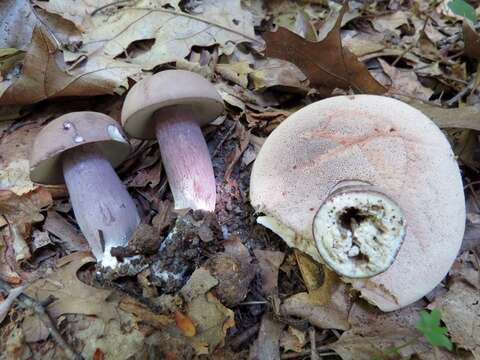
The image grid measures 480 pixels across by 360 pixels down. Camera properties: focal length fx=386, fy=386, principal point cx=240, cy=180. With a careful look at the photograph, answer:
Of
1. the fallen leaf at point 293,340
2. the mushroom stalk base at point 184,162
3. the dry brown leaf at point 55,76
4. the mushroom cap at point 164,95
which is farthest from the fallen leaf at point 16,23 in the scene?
the fallen leaf at point 293,340

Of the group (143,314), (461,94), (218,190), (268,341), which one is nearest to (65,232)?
(143,314)

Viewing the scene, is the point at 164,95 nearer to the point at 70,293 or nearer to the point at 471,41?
the point at 70,293

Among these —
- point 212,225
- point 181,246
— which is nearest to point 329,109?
point 212,225

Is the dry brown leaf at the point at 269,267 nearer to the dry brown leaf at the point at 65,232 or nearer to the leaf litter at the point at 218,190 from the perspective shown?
the leaf litter at the point at 218,190

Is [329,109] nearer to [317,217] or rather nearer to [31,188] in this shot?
[317,217]

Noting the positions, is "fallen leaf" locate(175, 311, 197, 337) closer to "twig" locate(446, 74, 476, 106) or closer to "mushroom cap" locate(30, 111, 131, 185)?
"mushroom cap" locate(30, 111, 131, 185)

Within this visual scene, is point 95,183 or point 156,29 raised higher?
point 156,29
